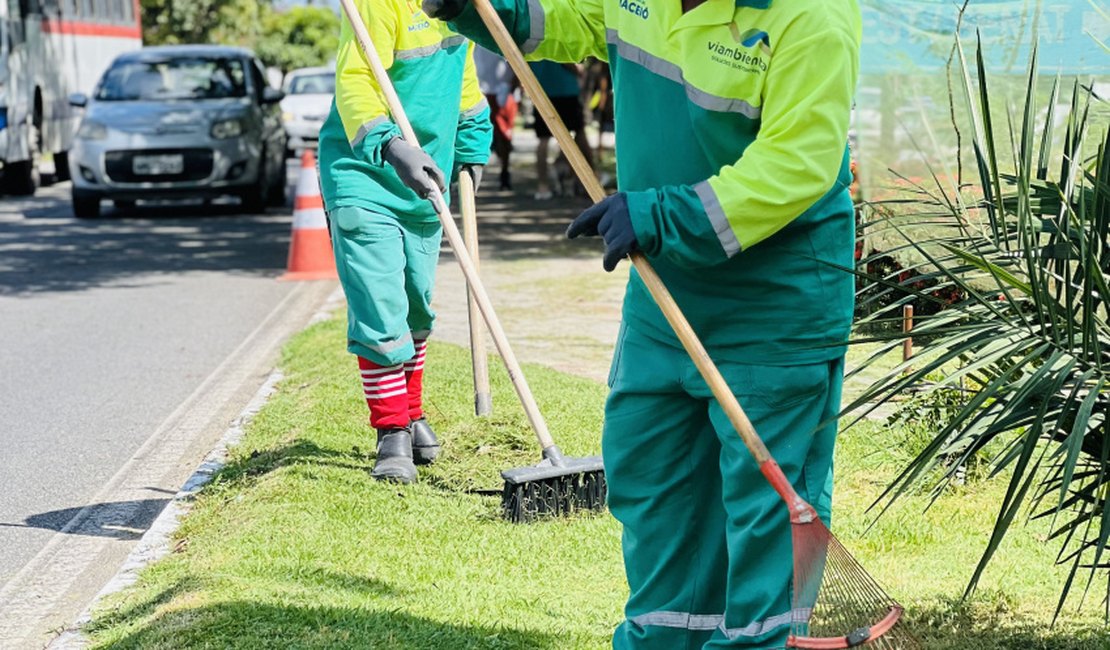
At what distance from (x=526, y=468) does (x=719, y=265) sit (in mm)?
2161

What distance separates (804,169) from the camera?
9.78 ft

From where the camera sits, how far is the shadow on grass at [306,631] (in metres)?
3.97

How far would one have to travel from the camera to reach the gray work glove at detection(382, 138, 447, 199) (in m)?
4.89

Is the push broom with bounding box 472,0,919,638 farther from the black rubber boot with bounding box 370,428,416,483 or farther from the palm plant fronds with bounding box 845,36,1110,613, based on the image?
the black rubber boot with bounding box 370,428,416,483

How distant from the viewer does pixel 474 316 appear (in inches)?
232

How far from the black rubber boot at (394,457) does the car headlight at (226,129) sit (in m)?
10.5

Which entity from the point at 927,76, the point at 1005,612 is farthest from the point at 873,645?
the point at 927,76

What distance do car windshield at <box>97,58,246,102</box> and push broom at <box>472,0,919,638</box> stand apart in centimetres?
1398

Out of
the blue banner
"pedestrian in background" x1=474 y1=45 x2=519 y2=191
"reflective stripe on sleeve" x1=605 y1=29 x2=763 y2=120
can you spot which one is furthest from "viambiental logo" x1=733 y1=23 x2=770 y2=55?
"pedestrian in background" x1=474 y1=45 x2=519 y2=191

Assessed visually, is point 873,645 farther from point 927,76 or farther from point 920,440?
point 927,76

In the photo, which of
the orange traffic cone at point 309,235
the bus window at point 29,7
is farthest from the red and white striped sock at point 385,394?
the bus window at point 29,7

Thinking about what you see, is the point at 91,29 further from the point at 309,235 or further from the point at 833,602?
the point at 833,602

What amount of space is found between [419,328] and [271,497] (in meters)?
0.99

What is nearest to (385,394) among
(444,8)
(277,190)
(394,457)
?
(394,457)
